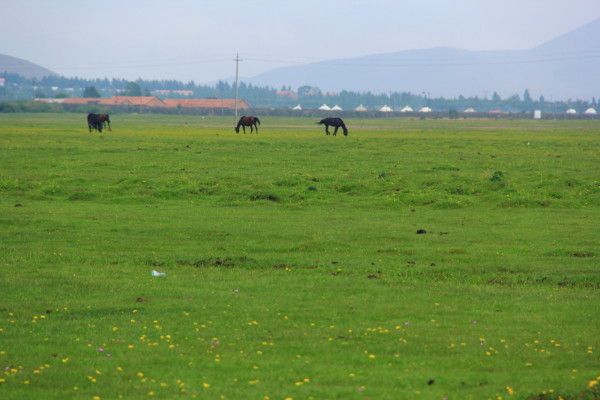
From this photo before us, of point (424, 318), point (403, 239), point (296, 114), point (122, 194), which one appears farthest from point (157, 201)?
point (296, 114)

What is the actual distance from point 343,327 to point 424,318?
1.20m

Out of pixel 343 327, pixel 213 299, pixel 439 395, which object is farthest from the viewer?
pixel 213 299

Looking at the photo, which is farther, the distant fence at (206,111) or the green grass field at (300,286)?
the distant fence at (206,111)

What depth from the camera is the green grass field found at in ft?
33.9

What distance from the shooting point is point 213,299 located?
14.3 m

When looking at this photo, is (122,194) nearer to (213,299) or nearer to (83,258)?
(83,258)

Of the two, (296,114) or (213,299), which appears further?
(296,114)

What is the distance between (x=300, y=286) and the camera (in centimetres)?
1545

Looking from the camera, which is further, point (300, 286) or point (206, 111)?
point (206, 111)

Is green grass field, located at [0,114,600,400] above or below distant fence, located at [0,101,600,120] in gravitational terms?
above

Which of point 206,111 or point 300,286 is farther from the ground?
point 300,286

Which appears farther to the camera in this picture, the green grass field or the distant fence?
the distant fence

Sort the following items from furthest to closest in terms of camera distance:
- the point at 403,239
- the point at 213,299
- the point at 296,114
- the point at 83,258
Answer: the point at 296,114 → the point at 403,239 → the point at 83,258 → the point at 213,299

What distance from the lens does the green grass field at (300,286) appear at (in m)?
10.3
